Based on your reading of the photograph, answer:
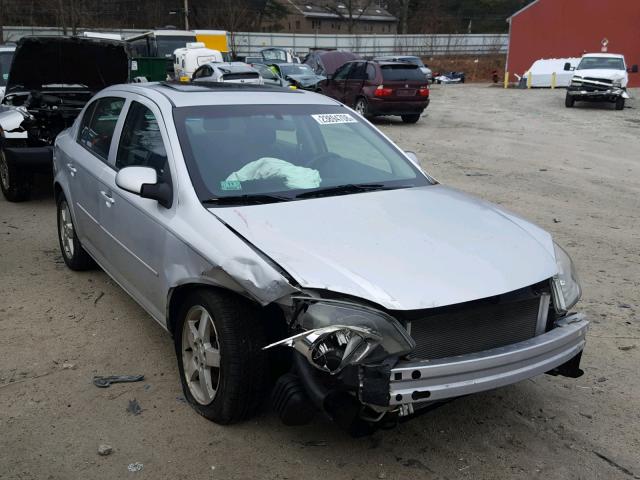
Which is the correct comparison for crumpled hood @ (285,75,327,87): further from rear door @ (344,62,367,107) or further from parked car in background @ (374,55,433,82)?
rear door @ (344,62,367,107)

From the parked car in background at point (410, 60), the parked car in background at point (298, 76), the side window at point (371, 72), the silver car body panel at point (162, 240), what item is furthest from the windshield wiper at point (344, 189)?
the parked car in background at point (298, 76)

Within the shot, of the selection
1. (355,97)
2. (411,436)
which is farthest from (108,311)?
(355,97)

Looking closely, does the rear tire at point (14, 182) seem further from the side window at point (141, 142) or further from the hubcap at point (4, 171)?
the side window at point (141, 142)

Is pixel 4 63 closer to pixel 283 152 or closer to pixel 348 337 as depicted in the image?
pixel 283 152

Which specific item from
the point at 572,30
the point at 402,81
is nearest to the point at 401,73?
the point at 402,81

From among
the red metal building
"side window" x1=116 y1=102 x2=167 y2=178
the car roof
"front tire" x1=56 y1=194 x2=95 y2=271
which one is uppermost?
the red metal building

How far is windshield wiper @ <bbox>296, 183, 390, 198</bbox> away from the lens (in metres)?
3.64

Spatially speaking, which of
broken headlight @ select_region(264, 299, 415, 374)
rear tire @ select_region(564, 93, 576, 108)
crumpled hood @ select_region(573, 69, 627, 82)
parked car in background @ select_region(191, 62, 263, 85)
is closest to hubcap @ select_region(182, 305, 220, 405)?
broken headlight @ select_region(264, 299, 415, 374)

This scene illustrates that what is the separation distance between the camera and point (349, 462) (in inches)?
116

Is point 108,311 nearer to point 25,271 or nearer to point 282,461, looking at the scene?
point 25,271

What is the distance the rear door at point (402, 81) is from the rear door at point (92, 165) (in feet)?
41.0

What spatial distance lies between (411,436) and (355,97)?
1527 centimetres

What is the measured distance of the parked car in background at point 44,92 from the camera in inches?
308

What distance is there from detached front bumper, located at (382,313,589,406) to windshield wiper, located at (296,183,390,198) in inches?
52.7
